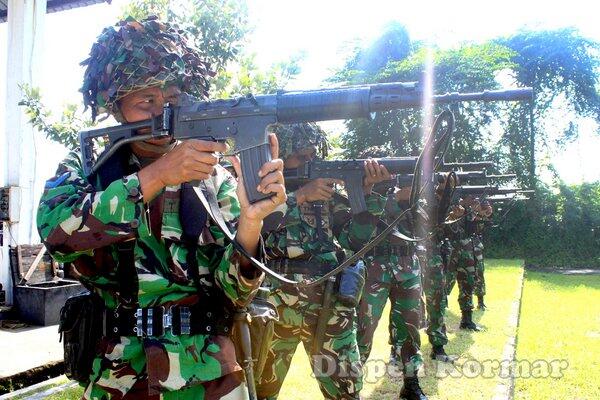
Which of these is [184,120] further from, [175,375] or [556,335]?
[556,335]

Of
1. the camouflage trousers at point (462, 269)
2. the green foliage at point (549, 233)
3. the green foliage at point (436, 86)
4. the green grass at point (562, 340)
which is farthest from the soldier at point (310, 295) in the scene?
the green foliage at point (549, 233)

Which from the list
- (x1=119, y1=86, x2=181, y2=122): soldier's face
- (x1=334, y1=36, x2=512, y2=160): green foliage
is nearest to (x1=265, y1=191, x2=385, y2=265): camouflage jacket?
(x1=119, y1=86, x2=181, y2=122): soldier's face

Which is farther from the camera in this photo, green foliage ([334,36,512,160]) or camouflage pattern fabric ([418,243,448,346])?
green foliage ([334,36,512,160])

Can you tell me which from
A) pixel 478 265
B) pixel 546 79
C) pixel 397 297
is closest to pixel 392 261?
pixel 397 297

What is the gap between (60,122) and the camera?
5.10m

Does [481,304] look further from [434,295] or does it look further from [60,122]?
[60,122]

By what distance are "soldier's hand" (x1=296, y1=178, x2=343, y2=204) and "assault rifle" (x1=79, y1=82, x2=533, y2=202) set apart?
197cm

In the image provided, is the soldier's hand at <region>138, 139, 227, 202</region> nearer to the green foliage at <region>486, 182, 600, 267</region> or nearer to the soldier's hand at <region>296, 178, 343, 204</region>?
the soldier's hand at <region>296, 178, 343, 204</region>

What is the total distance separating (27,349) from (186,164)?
204 inches

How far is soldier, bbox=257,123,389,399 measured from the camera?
3.72 meters

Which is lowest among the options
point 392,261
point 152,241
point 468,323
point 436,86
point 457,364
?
point 468,323

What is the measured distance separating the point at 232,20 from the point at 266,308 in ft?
11.2

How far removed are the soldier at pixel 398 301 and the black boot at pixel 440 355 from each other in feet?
4.65

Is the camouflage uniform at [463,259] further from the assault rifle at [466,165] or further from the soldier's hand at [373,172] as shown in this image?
the soldier's hand at [373,172]
